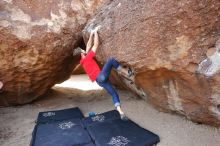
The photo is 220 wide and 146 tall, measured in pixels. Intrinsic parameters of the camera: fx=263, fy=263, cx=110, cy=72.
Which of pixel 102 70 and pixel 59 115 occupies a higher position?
pixel 102 70

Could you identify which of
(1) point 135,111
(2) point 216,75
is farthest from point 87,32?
(2) point 216,75

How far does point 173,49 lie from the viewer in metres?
3.19

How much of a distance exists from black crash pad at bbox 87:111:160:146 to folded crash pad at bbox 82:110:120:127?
10 centimetres

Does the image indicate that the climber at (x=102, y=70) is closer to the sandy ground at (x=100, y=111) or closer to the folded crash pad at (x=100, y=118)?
the folded crash pad at (x=100, y=118)

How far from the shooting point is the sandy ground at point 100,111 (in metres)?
3.31

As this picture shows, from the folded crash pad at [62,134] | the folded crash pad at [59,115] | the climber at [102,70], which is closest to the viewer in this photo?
the folded crash pad at [62,134]

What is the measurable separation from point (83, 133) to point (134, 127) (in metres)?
0.72

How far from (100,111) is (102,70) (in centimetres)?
121

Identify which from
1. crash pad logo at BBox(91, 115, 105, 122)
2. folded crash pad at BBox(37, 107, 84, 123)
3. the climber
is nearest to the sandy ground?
folded crash pad at BBox(37, 107, 84, 123)

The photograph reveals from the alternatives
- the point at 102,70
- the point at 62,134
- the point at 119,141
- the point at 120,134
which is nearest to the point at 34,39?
the point at 102,70

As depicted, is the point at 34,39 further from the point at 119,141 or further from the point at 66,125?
the point at 119,141

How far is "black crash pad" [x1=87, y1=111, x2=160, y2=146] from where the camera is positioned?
3.25 meters

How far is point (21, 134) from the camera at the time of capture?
3.95 meters

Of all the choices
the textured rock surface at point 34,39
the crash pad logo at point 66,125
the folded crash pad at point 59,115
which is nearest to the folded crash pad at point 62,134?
the crash pad logo at point 66,125
